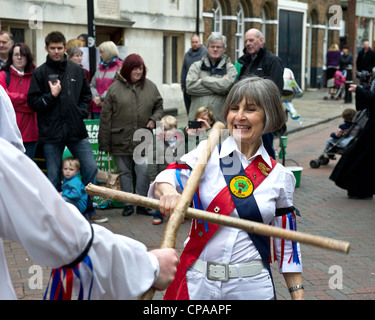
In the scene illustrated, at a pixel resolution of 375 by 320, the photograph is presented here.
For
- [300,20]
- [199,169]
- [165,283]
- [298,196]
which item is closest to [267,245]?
[199,169]

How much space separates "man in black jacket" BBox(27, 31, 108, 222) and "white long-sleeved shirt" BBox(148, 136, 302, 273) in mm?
4133

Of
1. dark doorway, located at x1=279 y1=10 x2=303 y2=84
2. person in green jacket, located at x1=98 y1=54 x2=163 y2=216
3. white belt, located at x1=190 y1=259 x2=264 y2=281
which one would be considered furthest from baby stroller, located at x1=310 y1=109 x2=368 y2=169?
dark doorway, located at x1=279 y1=10 x2=303 y2=84

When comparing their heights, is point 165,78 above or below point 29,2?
below

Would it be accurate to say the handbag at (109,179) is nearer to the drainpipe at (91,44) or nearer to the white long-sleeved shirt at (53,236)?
the drainpipe at (91,44)

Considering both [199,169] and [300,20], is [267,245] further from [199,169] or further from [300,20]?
[300,20]

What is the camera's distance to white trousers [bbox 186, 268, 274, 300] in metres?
2.77

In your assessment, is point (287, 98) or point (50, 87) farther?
point (287, 98)

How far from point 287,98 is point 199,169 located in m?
7.33

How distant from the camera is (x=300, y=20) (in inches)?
1094

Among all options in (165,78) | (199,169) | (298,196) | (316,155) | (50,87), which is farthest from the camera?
(165,78)

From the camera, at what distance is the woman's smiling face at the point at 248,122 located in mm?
2986

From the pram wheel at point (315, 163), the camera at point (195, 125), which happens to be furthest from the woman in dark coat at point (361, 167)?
the camera at point (195, 125)

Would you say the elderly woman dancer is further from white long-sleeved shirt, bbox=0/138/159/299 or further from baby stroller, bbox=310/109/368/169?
baby stroller, bbox=310/109/368/169
